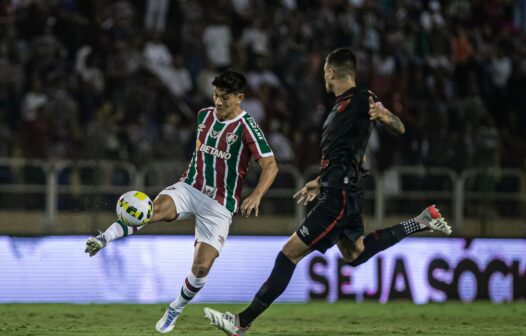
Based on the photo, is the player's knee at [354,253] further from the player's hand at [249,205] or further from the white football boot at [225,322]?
the white football boot at [225,322]

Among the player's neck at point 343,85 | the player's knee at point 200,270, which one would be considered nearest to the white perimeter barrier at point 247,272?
the player's knee at point 200,270

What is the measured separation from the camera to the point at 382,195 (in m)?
15.1

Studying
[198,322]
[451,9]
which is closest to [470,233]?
[198,322]

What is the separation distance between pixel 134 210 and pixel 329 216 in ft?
5.47

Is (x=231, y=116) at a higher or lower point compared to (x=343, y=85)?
lower

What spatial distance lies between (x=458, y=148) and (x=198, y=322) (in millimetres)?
5825

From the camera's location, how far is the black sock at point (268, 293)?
30.9 ft

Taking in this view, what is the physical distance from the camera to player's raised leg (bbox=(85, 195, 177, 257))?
9586 millimetres

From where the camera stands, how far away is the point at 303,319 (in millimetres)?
12094

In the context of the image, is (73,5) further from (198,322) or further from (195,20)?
(198,322)

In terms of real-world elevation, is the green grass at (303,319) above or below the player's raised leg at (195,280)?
below

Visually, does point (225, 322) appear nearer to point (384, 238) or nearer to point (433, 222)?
point (384, 238)

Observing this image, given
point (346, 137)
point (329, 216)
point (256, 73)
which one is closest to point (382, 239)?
point (329, 216)

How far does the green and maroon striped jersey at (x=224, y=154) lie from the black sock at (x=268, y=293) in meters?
1.05
